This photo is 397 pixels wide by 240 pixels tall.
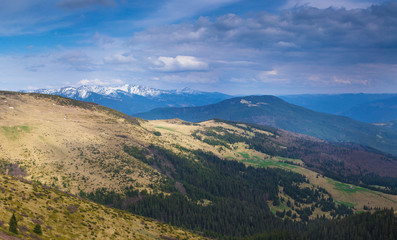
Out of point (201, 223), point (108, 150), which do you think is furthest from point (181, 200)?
point (108, 150)

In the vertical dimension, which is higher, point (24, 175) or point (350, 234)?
point (24, 175)

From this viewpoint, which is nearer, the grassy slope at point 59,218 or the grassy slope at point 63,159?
the grassy slope at point 59,218

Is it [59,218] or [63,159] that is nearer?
[59,218]

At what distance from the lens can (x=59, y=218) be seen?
2459 inches

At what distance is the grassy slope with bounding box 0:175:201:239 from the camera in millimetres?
50844

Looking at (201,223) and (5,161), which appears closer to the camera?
(5,161)

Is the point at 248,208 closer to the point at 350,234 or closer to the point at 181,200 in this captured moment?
the point at 181,200

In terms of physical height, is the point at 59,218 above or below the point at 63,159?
above

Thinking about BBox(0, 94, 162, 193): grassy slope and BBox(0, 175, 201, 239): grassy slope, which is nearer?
BBox(0, 175, 201, 239): grassy slope

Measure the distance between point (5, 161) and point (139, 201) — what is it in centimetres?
Answer: 8350

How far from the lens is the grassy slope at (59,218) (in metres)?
50.8

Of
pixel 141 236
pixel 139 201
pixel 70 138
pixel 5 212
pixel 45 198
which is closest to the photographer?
pixel 5 212

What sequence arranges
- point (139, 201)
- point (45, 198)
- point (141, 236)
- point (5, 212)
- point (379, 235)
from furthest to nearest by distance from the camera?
point (139, 201), point (379, 235), point (141, 236), point (45, 198), point (5, 212)

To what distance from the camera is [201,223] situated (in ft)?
509
